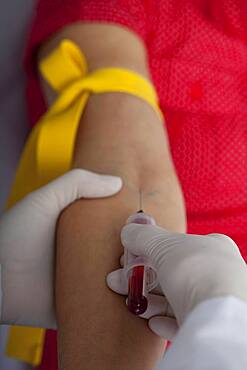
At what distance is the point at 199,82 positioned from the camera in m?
1.15

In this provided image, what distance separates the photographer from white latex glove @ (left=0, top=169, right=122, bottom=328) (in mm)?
896

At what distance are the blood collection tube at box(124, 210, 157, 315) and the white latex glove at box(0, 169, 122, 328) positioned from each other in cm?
18

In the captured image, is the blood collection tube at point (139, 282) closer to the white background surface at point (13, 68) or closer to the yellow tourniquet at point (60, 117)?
the yellow tourniquet at point (60, 117)

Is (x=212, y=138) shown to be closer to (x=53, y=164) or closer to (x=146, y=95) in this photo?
(x=146, y=95)

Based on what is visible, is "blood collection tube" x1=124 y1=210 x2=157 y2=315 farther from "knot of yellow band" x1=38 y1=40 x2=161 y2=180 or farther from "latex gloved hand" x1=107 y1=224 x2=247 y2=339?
"knot of yellow band" x1=38 y1=40 x2=161 y2=180

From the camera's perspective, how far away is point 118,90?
3.40 feet

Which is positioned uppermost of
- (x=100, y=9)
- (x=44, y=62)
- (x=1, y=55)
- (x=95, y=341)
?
(x=100, y=9)

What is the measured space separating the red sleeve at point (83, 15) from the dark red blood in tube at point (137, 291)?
0.53m

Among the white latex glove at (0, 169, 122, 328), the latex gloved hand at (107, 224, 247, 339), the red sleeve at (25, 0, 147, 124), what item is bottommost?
the white latex glove at (0, 169, 122, 328)

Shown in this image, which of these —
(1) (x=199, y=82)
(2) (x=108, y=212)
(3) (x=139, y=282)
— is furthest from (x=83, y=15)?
(3) (x=139, y=282)

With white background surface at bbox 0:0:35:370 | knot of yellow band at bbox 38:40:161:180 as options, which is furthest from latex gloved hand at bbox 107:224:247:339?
white background surface at bbox 0:0:35:370

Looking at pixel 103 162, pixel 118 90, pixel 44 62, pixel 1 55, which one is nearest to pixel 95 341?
pixel 103 162

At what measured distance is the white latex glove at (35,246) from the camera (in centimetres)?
90

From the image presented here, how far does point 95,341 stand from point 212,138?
19.0 inches
